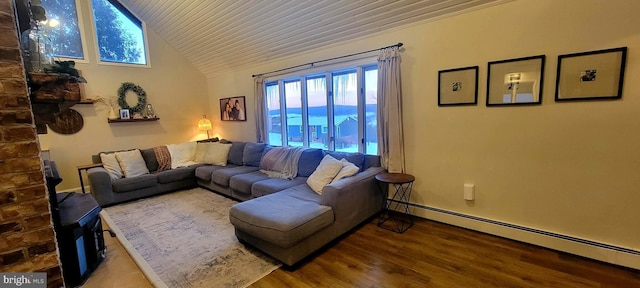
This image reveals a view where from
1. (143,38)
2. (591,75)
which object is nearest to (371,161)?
(591,75)

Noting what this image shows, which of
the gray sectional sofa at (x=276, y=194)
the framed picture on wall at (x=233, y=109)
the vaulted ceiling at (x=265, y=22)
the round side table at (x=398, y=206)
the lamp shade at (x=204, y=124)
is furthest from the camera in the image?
the lamp shade at (x=204, y=124)

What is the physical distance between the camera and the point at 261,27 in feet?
12.5

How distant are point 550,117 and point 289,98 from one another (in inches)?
136

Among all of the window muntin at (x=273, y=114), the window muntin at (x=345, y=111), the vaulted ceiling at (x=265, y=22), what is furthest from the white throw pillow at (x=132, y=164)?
the window muntin at (x=345, y=111)

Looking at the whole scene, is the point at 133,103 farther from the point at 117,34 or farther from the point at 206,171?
the point at 206,171

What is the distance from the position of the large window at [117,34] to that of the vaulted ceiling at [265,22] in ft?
0.78

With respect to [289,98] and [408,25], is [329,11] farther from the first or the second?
[289,98]

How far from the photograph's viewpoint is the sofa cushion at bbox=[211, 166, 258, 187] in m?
4.04

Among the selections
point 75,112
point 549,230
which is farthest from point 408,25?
point 75,112

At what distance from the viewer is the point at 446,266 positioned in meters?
2.20

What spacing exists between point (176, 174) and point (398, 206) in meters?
3.61

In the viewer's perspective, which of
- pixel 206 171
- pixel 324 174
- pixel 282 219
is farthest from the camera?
pixel 206 171

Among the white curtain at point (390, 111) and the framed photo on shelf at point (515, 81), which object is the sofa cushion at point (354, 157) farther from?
the framed photo on shelf at point (515, 81)

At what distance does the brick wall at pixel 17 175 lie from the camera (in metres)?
1.15
